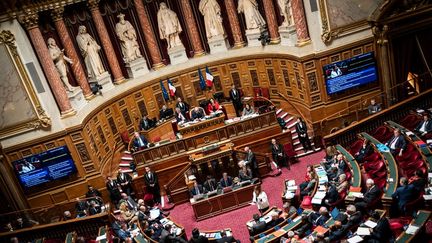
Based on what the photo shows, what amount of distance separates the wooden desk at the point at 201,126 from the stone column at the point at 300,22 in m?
4.32

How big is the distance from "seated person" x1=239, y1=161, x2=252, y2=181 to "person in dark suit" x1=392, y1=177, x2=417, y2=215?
5234 millimetres

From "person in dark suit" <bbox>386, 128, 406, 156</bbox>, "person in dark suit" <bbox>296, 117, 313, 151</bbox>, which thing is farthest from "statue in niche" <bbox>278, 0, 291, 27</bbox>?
"person in dark suit" <bbox>386, 128, 406, 156</bbox>

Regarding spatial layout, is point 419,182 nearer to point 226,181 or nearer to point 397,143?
point 397,143

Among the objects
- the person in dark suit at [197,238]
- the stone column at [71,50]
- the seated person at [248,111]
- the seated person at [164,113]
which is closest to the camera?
the person in dark suit at [197,238]

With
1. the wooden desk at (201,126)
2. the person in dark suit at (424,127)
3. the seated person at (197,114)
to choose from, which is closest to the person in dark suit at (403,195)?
the person in dark suit at (424,127)

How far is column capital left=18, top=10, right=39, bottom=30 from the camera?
14.5m

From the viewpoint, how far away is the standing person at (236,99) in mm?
18156

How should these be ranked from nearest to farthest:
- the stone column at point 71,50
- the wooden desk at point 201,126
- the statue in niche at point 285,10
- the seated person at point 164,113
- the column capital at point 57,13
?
the column capital at point 57,13, the stone column at point 71,50, the wooden desk at point 201,126, the statue in niche at point 285,10, the seated person at point 164,113

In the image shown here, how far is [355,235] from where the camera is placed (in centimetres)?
949

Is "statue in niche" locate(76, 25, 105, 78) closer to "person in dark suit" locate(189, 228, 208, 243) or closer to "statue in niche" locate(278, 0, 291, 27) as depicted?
"statue in niche" locate(278, 0, 291, 27)

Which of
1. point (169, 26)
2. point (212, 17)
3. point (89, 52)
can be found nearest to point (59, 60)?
point (89, 52)

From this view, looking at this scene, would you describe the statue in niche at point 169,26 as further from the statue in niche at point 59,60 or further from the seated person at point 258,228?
the seated person at point 258,228

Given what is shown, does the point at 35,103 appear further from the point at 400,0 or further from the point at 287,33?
the point at 400,0

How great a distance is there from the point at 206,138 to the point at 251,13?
633 cm
